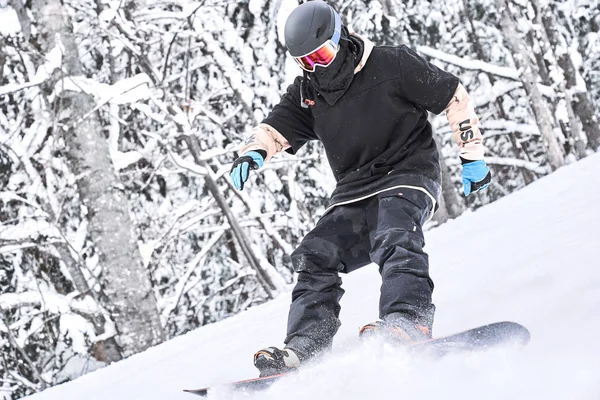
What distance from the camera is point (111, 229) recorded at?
580cm

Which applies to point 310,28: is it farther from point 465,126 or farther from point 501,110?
point 501,110

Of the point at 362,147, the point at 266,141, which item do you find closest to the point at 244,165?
the point at 266,141

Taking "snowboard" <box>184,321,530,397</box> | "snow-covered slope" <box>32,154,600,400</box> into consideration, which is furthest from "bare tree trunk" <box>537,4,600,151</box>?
"snowboard" <box>184,321,530,397</box>

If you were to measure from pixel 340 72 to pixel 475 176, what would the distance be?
0.74 meters

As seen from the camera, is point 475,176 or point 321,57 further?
point 475,176

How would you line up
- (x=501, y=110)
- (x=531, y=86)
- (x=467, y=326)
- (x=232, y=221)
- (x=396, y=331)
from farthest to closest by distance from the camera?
(x=501, y=110), (x=531, y=86), (x=232, y=221), (x=467, y=326), (x=396, y=331)

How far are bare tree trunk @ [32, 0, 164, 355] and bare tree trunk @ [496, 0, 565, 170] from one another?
21.2 ft

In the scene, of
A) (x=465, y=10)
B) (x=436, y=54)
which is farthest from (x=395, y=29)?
(x=465, y=10)

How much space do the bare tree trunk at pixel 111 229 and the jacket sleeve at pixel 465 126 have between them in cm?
359

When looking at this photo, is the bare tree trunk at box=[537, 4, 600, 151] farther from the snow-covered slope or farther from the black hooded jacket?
the black hooded jacket

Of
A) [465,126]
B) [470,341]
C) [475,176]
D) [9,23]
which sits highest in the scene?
[9,23]

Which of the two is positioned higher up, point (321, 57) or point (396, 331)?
point (321, 57)

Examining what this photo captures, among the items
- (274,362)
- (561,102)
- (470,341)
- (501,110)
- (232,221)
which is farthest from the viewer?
(501,110)

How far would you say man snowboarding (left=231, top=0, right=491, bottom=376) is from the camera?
2855 mm
